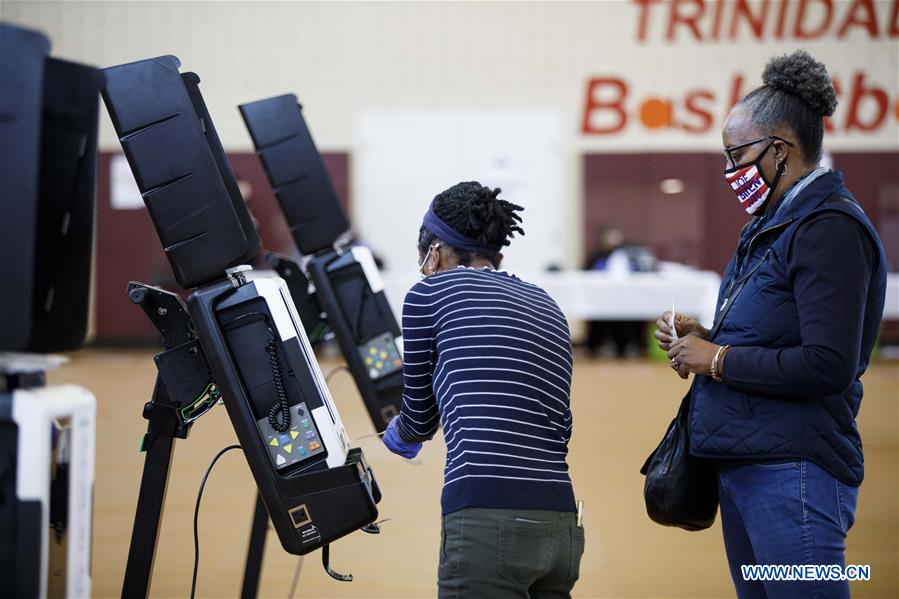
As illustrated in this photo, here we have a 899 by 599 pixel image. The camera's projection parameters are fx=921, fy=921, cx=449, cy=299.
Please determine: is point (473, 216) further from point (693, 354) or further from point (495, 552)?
point (495, 552)

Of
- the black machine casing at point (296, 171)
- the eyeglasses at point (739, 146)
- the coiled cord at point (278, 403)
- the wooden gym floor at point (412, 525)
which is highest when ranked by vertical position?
the eyeglasses at point (739, 146)

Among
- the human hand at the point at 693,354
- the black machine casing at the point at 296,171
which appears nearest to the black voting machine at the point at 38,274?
the human hand at the point at 693,354

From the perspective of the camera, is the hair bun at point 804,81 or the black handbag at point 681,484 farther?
the black handbag at point 681,484

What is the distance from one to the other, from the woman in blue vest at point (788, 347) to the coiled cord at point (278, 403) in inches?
29.2

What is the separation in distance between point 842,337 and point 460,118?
9.39 m

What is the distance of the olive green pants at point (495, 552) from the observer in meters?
1.53

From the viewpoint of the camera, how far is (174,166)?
170 cm

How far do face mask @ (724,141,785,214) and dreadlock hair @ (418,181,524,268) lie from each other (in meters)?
0.41

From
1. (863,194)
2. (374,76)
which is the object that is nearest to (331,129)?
(374,76)

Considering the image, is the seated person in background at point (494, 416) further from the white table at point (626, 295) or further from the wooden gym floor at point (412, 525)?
the white table at point (626, 295)

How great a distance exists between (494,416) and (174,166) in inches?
29.4

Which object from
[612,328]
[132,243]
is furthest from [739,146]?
[132,243]

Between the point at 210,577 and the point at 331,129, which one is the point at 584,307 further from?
the point at 210,577

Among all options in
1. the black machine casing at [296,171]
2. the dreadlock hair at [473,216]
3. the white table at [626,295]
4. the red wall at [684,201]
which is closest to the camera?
the dreadlock hair at [473,216]
